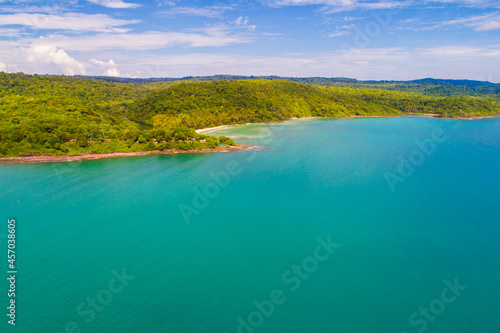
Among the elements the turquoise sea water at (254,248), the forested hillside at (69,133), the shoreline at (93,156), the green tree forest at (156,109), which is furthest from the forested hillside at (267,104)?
the turquoise sea water at (254,248)

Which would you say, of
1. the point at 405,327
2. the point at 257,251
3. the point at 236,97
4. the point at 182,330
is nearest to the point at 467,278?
the point at 405,327

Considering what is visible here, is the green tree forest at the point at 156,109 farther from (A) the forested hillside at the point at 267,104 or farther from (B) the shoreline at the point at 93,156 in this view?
(B) the shoreline at the point at 93,156

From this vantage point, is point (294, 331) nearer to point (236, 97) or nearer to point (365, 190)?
point (365, 190)

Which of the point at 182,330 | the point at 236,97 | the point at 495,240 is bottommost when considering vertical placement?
the point at 182,330

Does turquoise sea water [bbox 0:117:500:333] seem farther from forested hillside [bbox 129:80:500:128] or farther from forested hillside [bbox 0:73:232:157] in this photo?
forested hillside [bbox 129:80:500:128]

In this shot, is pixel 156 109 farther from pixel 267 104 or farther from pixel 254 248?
pixel 254 248

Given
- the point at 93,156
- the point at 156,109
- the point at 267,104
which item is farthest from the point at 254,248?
the point at 267,104
